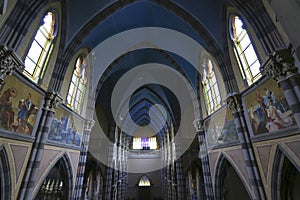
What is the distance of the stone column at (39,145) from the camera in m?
5.10

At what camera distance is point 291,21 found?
1.67 meters

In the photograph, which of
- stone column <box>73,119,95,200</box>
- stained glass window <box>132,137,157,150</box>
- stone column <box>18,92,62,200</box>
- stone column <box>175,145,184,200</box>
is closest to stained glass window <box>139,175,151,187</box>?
stained glass window <box>132,137,157,150</box>

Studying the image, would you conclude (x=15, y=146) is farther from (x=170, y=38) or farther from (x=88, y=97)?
(x=170, y=38)

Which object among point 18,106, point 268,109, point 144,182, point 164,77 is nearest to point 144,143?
point 144,182

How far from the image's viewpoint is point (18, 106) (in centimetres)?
491

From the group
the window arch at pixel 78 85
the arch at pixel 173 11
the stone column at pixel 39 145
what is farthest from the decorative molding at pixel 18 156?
the arch at pixel 173 11

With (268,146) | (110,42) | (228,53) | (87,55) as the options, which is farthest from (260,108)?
(87,55)

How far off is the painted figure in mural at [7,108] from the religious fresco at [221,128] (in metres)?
8.62

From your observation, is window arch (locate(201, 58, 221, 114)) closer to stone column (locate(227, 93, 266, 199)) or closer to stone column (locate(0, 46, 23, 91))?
stone column (locate(227, 93, 266, 199))

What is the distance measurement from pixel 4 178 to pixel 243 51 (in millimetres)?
9834

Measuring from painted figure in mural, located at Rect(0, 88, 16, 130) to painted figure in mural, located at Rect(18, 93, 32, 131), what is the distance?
14.7 inches

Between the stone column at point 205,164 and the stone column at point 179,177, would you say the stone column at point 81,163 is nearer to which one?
the stone column at point 205,164

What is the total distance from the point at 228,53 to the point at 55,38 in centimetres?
830

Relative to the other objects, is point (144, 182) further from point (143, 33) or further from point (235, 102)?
point (235, 102)
